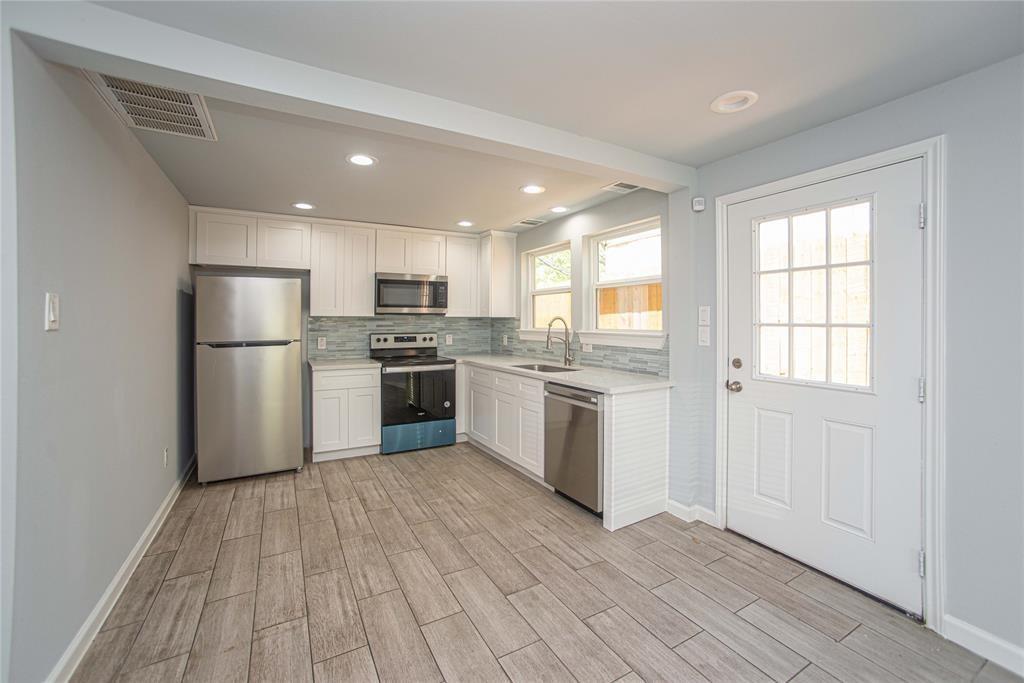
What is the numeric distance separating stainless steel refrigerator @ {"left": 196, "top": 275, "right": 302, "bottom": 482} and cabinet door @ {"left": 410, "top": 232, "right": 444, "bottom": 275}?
132 centimetres

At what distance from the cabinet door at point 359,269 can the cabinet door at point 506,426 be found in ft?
5.48

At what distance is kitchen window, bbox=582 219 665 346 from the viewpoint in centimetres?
334

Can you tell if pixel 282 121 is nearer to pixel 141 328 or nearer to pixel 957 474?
pixel 141 328

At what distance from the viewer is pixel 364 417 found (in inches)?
167

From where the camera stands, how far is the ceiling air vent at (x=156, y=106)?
1.85m

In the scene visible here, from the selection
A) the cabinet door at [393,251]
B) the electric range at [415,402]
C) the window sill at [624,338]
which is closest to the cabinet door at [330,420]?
the electric range at [415,402]

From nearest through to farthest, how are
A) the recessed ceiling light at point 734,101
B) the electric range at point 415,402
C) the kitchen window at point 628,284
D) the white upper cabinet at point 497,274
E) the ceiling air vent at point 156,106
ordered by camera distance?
the ceiling air vent at point 156,106
the recessed ceiling light at point 734,101
the kitchen window at point 628,284
the electric range at point 415,402
the white upper cabinet at point 497,274

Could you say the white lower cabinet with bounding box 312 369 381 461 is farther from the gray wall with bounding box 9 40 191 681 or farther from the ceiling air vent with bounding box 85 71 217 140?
the ceiling air vent with bounding box 85 71 217 140

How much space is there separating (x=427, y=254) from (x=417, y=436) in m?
1.93

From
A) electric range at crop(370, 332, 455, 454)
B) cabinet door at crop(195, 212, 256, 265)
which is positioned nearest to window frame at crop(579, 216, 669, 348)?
electric range at crop(370, 332, 455, 454)

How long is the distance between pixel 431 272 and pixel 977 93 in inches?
161

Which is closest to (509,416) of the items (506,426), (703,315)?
(506,426)

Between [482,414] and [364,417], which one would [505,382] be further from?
[364,417]

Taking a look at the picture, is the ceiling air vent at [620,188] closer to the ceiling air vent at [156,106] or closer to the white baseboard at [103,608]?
the ceiling air vent at [156,106]
